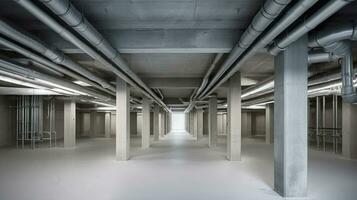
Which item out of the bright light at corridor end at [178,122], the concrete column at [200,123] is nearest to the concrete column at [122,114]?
the concrete column at [200,123]

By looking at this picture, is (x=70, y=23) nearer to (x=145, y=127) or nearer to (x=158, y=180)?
(x=158, y=180)

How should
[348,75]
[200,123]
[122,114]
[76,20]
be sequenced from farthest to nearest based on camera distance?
[200,123], [122,114], [348,75], [76,20]

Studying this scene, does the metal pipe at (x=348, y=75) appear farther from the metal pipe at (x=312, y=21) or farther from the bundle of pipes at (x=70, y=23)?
the bundle of pipes at (x=70, y=23)

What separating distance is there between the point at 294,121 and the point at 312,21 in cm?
180

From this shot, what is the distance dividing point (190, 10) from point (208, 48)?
3.10 feet

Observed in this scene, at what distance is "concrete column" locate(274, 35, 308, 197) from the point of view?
161 inches

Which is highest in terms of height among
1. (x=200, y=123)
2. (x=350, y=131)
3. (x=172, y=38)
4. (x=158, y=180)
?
(x=172, y=38)

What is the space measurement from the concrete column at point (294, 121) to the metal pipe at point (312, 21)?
0.37 metres

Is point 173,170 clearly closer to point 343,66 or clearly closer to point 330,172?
point 330,172

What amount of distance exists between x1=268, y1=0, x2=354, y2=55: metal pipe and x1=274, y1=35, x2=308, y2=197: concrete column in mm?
367

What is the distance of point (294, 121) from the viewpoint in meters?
4.14

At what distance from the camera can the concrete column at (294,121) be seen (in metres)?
4.10

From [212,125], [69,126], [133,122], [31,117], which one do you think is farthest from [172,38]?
[133,122]

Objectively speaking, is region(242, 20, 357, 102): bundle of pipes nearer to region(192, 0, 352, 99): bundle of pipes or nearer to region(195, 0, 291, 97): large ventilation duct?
region(192, 0, 352, 99): bundle of pipes
